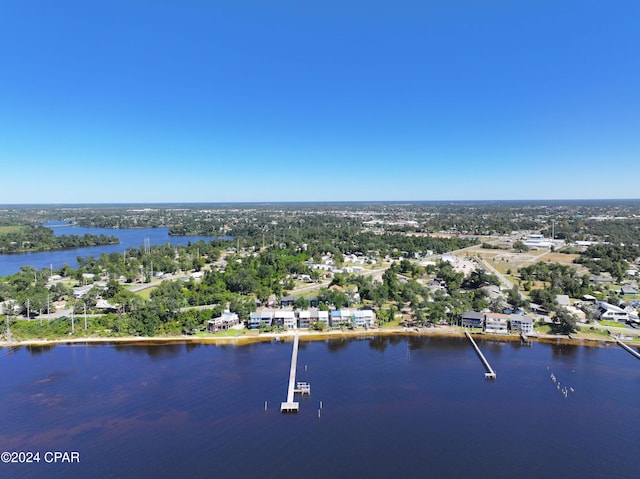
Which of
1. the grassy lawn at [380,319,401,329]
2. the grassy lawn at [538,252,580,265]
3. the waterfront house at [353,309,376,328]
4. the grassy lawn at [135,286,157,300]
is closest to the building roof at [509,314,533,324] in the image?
the grassy lawn at [380,319,401,329]

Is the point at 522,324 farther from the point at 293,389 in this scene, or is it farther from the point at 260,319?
the point at 260,319

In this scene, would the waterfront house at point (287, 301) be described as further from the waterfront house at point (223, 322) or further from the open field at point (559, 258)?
the open field at point (559, 258)

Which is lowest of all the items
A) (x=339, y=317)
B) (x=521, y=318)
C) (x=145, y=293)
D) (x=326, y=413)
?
(x=326, y=413)

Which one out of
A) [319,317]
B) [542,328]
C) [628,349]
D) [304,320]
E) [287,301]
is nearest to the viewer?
[628,349]

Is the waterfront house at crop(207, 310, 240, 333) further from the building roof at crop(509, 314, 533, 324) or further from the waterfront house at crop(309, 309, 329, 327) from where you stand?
the building roof at crop(509, 314, 533, 324)

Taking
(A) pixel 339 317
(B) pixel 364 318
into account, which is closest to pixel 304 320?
(A) pixel 339 317

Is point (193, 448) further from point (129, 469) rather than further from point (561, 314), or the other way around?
point (561, 314)
